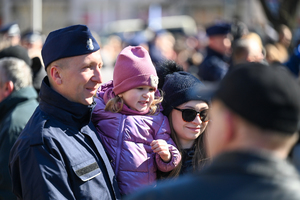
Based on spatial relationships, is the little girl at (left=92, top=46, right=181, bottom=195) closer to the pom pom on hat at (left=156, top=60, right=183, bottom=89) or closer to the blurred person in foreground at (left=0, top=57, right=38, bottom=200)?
the pom pom on hat at (left=156, top=60, right=183, bottom=89)

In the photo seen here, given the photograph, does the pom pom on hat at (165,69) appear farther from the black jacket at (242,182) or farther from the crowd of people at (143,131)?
the black jacket at (242,182)

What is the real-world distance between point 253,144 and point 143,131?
4.50 feet

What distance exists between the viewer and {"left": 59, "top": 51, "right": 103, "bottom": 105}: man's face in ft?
8.41

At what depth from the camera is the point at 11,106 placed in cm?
382

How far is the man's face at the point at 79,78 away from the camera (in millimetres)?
2564

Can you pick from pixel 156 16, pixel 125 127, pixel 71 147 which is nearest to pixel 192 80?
pixel 125 127

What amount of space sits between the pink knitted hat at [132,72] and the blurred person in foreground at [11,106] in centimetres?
124

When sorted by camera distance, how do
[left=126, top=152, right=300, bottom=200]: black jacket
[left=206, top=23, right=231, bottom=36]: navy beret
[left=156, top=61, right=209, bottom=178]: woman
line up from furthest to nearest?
[left=206, top=23, right=231, bottom=36]: navy beret < [left=156, top=61, right=209, bottom=178]: woman < [left=126, top=152, right=300, bottom=200]: black jacket

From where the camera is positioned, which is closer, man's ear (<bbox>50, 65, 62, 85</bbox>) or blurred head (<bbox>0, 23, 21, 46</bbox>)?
man's ear (<bbox>50, 65, 62, 85</bbox>)

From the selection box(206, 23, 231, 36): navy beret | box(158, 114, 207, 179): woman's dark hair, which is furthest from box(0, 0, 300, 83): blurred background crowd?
box(158, 114, 207, 179): woman's dark hair

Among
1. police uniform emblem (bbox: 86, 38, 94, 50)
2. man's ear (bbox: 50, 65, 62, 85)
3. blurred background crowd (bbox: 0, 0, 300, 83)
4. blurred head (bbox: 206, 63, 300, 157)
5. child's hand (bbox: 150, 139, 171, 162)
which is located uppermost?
blurred head (bbox: 206, 63, 300, 157)

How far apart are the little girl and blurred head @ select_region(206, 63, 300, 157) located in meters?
1.23

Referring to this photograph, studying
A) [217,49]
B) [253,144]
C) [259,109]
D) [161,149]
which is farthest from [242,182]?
[217,49]

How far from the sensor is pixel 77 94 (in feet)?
8.49
